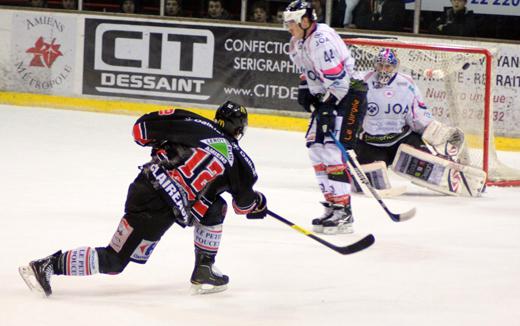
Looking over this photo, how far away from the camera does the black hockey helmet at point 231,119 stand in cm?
398

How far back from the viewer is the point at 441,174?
7.02m

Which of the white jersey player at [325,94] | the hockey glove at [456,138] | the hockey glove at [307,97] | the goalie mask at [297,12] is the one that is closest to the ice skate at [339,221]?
the white jersey player at [325,94]

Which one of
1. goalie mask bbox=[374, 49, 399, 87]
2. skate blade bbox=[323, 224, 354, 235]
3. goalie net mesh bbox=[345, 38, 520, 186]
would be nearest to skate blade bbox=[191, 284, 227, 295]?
skate blade bbox=[323, 224, 354, 235]

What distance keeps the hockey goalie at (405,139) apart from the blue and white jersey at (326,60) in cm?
145

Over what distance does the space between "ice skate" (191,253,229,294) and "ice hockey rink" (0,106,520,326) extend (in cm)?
4

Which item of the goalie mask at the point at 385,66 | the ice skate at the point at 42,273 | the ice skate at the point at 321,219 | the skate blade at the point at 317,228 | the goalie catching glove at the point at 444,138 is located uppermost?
the goalie mask at the point at 385,66

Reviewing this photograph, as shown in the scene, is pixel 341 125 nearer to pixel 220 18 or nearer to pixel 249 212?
pixel 249 212

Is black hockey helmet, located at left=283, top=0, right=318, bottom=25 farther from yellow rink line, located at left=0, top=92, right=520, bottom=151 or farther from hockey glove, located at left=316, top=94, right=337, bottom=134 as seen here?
yellow rink line, located at left=0, top=92, right=520, bottom=151

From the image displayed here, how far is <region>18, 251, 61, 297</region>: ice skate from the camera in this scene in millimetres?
3828

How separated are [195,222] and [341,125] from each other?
183cm

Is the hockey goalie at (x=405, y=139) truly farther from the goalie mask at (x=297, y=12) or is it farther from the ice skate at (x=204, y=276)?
the ice skate at (x=204, y=276)

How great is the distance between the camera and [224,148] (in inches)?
153

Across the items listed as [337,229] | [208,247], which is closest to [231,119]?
[208,247]

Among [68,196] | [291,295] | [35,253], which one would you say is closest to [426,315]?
[291,295]
